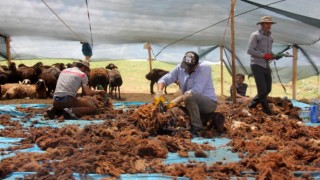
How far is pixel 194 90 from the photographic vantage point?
5824 mm

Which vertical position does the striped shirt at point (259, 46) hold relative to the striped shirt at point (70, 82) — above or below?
above

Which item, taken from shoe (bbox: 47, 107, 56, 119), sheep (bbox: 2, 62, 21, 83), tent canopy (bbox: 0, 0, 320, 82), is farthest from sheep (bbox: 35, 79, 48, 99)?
shoe (bbox: 47, 107, 56, 119)

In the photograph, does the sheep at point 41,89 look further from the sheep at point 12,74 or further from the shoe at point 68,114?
the shoe at point 68,114

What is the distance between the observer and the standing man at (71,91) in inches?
290

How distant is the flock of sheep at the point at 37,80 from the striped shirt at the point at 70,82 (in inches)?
168

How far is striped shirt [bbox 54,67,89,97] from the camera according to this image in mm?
7340

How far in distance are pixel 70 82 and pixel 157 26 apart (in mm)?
4863

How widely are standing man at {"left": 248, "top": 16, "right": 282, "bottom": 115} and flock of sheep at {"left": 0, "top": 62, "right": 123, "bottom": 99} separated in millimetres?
5695

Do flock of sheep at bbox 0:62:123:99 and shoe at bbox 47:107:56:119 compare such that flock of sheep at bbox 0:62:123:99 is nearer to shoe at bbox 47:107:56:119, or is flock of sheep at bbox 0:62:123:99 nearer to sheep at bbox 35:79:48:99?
sheep at bbox 35:79:48:99

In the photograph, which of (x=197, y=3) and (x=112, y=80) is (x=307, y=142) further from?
(x=112, y=80)

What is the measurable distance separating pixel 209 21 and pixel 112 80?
385cm

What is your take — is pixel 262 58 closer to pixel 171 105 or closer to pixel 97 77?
pixel 171 105

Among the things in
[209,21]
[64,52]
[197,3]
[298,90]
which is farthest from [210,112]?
[298,90]

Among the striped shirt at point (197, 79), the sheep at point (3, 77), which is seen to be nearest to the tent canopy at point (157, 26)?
the sheep at point (3, 77)
